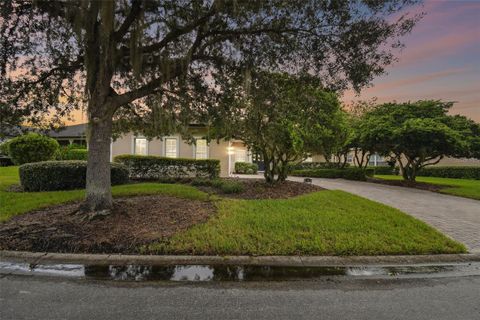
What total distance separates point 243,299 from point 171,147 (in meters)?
13.5

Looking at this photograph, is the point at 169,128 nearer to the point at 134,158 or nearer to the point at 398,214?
the point at 134,158

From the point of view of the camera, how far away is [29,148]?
13.7 m

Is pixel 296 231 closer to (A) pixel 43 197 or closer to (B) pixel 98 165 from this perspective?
(B) pixel 98 165

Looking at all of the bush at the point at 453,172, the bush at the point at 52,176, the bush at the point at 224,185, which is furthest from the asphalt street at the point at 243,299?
the bush at the point at 453,172

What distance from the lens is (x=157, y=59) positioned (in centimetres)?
625

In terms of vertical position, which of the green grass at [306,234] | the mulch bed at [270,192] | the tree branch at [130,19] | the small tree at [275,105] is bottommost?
the green grass at [306,234]

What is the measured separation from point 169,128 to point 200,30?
11.1 feet

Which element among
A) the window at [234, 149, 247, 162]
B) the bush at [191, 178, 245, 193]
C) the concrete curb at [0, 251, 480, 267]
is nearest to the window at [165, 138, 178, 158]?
the bush at [191, 178, 245, 193]

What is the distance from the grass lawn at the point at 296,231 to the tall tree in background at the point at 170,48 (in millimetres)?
2278

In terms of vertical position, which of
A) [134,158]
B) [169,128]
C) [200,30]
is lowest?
[134,158]

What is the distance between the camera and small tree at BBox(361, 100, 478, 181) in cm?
1415

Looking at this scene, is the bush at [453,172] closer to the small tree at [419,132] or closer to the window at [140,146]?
the small tree at [419,132]

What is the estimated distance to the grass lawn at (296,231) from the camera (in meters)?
4.66

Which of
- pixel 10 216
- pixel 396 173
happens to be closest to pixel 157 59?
pixel 10 216
